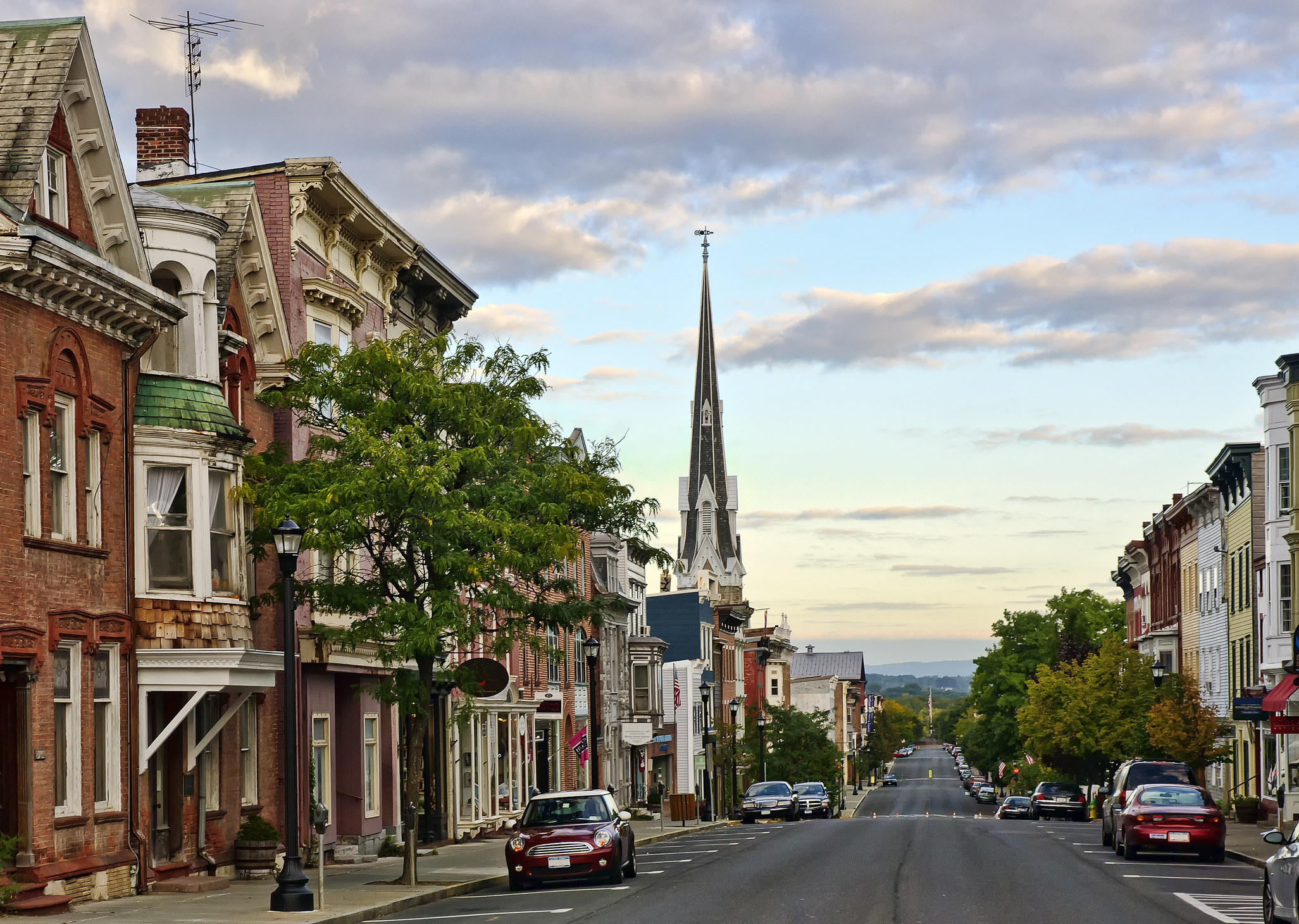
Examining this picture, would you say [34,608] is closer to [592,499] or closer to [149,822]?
[149,822]

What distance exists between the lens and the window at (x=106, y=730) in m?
23.2

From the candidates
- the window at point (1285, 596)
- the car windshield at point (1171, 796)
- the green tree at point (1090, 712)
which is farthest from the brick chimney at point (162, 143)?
the green tree at point (1090, 712)

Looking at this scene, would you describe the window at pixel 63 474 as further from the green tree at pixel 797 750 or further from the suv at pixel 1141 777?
the green tree at pixel 797 750

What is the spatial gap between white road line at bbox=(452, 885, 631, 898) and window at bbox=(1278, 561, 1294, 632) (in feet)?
97.8

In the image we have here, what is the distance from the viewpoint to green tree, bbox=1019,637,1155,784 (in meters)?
66.0

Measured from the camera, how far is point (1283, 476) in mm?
47969

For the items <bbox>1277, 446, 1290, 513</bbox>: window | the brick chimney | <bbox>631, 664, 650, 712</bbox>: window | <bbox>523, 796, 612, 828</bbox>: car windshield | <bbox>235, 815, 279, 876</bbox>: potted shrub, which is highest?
the brick chimney

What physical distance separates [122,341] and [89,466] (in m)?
2.15

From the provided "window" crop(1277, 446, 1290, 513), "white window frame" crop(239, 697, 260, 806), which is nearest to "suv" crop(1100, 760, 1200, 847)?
"white window frame" crop(239, 697, 260, 806)

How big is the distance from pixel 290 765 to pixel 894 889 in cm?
851

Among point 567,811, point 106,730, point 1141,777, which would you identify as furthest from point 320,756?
point 1141,777

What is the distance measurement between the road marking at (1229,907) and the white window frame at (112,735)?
14.6 m

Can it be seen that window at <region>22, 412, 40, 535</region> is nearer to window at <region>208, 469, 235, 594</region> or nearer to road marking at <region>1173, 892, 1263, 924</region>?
window at <region>208, 469, 235, 594</region>

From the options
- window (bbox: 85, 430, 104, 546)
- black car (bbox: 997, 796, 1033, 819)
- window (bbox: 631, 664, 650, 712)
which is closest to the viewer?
window (bbox: 85, 430, 104, 546)
